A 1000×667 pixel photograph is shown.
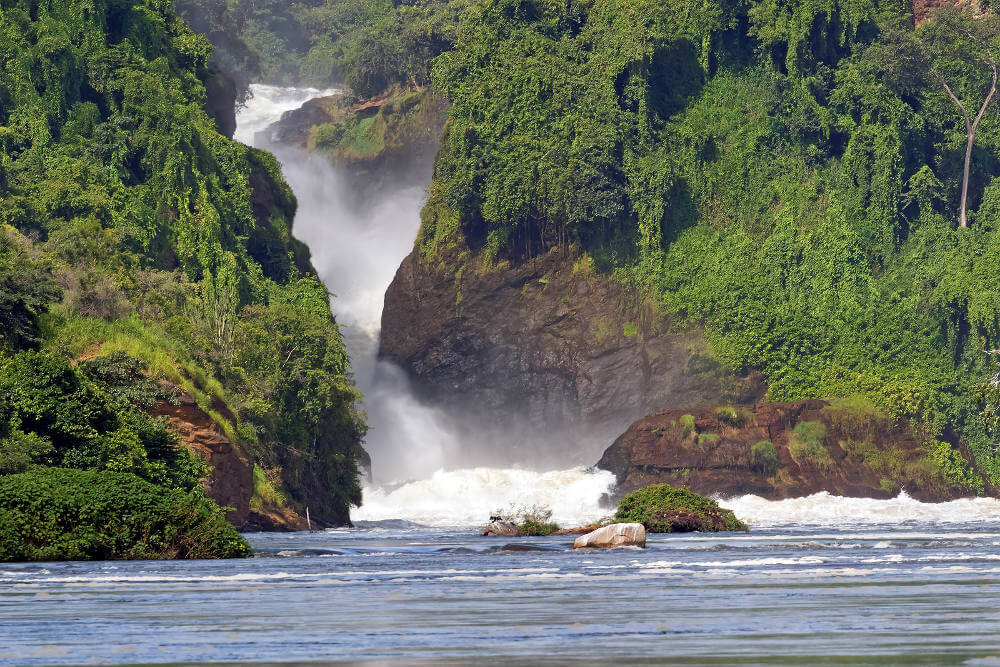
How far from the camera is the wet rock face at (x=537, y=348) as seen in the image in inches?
4732

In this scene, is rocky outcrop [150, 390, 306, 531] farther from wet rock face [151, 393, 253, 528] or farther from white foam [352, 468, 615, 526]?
white foam [352, 468, 615, 526]

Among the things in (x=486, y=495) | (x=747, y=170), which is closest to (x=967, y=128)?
(x=747, y=170)

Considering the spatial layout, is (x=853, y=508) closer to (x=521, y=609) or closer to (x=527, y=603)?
(x=527, y=603)

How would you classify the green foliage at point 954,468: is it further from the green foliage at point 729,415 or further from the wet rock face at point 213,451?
the wet rock face at point 213,451

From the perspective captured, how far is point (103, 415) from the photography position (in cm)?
4872

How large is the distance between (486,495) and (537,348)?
45.9 feet

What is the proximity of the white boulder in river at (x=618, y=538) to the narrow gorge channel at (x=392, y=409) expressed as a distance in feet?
147

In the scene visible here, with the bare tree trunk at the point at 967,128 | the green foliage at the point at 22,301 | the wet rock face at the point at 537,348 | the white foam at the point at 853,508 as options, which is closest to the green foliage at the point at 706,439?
the white foam at the point at 853,508

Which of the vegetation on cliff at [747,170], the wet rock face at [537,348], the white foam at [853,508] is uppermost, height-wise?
the vegetation on cliff at [747,170]

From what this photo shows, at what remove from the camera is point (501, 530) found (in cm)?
5944

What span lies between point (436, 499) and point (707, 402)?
20350 mm

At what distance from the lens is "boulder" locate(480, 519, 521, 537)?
5925 centimetres

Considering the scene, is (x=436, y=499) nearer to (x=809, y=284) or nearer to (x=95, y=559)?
(x=809, y=284)

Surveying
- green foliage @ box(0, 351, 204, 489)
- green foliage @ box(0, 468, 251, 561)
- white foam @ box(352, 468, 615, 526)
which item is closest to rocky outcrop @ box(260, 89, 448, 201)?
white foam @ box(352, 468, 615, 526)
